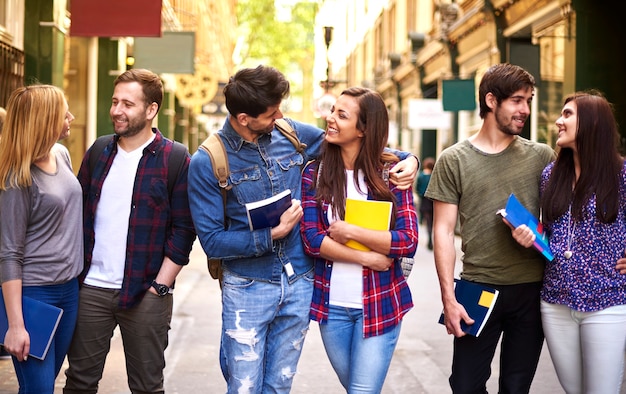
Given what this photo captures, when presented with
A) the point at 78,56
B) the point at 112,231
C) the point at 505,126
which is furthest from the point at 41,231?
the point at 78,56

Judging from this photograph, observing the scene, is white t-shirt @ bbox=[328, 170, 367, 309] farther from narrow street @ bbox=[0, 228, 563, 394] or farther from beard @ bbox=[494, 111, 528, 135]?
narrow street @ bbox=[0, 228, 563, 394]

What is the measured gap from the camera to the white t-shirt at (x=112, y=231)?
14.0 ft

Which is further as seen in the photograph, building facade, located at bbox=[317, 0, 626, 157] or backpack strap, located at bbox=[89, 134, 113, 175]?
building facade, located at bbox=[317, 0, 626, 157]

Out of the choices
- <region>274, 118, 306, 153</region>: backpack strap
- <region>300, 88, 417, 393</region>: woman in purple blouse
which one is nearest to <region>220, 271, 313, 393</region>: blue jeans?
<region>300, 88, 417, 393</region>: woman in purple blouse

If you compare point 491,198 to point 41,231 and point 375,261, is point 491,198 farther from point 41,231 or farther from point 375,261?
point 41,231

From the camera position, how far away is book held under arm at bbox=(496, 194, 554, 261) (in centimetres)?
406

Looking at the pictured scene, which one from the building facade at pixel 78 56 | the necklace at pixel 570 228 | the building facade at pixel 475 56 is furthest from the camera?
the building facade at pixel 475 56

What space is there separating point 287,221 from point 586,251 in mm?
1429

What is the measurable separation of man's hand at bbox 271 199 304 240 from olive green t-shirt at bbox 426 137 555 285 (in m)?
0.81

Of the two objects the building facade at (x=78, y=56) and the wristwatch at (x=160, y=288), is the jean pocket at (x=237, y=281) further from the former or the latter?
the building facade at (x=78, y=56)

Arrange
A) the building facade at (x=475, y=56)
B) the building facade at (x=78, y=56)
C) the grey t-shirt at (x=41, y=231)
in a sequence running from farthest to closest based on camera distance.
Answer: the building facade at (x=475, y=56) → the building facade at (x=78, y=56) → the grey t-shirt at (x=41, y=231)

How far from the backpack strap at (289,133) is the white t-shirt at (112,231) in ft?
2.44

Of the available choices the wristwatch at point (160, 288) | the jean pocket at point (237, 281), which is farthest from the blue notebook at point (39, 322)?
the jean pocket at point (237, 281)

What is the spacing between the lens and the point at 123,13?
357 inches
